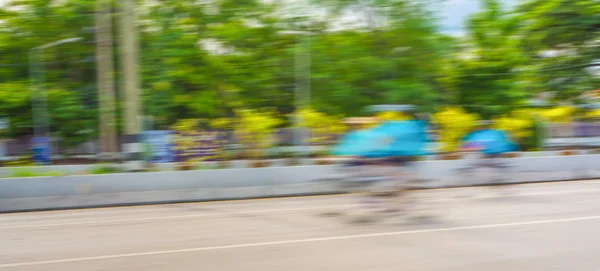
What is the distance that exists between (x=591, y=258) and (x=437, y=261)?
1641 millimetres

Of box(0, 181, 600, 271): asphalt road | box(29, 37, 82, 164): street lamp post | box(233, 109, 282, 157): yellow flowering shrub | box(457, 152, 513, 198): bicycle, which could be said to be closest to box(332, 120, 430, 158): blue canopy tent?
box(0, 181, 600, 271): asphalt road

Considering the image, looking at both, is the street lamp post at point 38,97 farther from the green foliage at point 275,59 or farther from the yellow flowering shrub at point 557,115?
the yellow flowering shrub at point 557,115

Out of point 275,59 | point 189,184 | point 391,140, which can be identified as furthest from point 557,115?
point 391,140

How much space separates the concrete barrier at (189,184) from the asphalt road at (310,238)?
0.79 meters

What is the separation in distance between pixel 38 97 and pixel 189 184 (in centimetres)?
1610

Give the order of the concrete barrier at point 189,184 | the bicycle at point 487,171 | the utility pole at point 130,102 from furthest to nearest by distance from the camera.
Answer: the utility pole at point 130,102 < the bicycle at point 487,171 < the concrete barrier at point 189,184

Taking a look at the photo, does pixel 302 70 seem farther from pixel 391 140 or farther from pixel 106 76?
pixel 391 140

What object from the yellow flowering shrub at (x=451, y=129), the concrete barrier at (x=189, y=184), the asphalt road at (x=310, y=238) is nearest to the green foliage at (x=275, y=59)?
the yellow flowering shrub at (x=451, y=129)

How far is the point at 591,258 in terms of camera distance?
278 inches

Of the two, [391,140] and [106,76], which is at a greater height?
[106,76]

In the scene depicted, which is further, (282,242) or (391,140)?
(391,140)

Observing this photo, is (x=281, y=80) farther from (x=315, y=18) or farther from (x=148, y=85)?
(x=148, y=85)

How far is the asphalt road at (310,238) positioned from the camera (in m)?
7.15

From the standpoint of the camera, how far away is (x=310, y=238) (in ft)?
28.5
